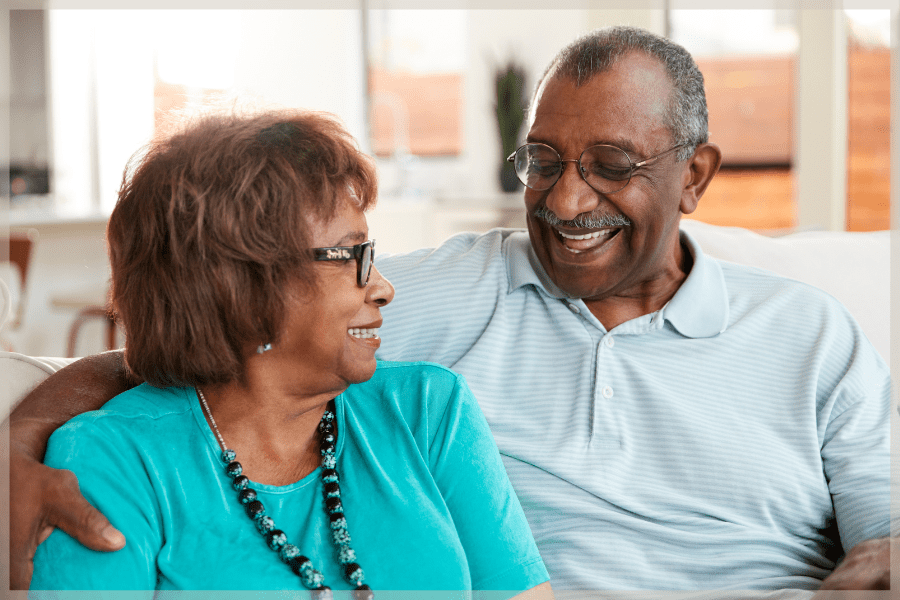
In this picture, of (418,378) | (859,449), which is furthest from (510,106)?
(418,378)

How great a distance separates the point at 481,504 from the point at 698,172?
0.91 m

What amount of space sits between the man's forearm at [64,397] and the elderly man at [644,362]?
0.02 m

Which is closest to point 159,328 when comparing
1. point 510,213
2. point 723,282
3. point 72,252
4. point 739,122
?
point 723,282

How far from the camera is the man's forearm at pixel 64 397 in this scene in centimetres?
116

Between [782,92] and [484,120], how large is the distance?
112 inches

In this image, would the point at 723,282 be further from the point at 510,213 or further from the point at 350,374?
the point at 510,213

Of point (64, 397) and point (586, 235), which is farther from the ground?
point (586, 235)

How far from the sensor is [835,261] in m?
1.93

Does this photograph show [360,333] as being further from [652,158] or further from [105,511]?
[652,158]

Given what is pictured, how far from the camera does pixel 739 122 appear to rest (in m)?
7.40

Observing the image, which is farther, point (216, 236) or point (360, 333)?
point (360, 333)

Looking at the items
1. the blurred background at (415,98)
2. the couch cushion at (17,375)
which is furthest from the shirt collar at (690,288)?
the blurred background at (415,98)

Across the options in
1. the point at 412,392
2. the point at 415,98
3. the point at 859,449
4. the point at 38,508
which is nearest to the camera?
the point at 38,508

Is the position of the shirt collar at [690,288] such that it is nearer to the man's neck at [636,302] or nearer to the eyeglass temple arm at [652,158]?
the man's neck at [636,302]
